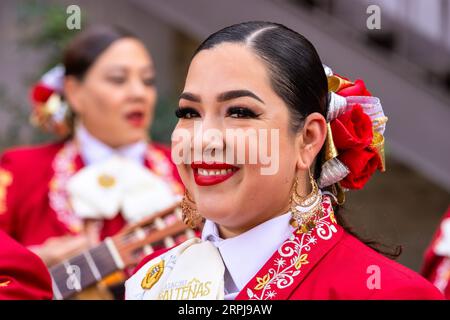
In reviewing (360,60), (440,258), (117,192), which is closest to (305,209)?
(440,258)

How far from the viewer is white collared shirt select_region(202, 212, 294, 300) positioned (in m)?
1.84

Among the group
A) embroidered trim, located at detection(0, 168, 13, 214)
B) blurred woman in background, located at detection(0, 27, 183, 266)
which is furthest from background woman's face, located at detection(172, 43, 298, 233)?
embroidered trim, located at detection(0, 168, 13, 214)

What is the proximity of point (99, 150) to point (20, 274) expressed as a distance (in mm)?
1850

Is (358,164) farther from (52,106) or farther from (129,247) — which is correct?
(52,106)

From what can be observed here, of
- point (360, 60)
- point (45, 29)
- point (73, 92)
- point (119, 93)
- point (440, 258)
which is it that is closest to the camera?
point (440, 258)

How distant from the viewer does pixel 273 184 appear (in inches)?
71.1

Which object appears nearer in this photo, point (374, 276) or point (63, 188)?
point (374, 276)

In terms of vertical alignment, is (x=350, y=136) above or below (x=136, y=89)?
above

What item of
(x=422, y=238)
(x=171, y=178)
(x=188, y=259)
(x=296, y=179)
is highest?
(x=296, y=179)

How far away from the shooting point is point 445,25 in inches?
175

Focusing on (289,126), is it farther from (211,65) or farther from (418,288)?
(418,288)

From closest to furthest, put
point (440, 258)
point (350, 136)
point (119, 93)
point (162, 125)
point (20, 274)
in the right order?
point (350, 136) → point (20, 274) → point (440, 258) → point (119, 93) → point (162, 125)
